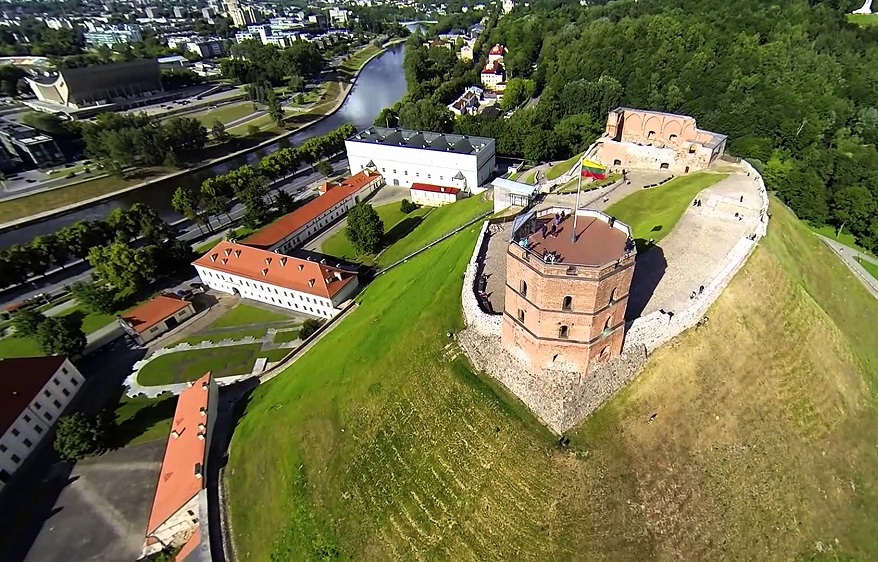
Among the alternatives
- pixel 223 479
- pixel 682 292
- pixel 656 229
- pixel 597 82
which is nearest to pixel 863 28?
pixel 597 82

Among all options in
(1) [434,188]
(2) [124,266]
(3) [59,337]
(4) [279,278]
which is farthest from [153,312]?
(1) [434,188]

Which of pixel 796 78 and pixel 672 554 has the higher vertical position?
pixel 796 78

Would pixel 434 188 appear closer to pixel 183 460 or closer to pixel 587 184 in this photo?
pixel 587 184

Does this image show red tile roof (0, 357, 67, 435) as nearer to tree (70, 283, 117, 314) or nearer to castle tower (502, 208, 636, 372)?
tree (70, 283, 117, 314)

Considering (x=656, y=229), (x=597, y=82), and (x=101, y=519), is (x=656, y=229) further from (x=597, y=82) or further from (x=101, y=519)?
(x=597, y=82)

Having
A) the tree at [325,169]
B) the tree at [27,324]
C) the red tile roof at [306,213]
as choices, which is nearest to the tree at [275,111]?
the tree at [325,169]

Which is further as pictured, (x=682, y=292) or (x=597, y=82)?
(x=597, y=82)

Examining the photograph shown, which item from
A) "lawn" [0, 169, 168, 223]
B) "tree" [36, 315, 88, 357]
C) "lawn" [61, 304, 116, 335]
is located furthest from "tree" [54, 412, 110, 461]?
"lawn" [0, 169, 168, 223]
